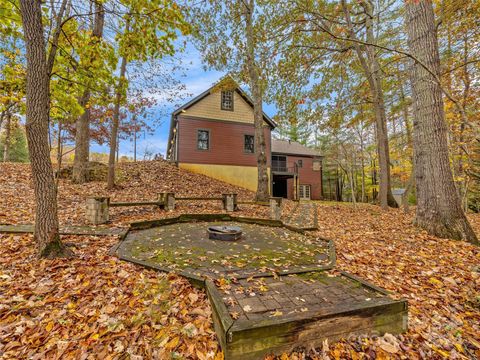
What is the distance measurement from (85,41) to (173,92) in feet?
16.0

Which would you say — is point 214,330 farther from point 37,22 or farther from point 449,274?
point 37,22

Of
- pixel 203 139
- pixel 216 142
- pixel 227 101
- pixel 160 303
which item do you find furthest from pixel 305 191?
pixel 160 303

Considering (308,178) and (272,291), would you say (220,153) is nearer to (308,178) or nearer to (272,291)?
(308,178)

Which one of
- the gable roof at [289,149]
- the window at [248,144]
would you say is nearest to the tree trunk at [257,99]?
the window at [248,144]

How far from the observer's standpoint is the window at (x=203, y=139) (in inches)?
594

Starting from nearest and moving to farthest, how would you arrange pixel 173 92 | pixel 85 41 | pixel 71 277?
pixel 71 277, pixel 85 41, pixel 173 92

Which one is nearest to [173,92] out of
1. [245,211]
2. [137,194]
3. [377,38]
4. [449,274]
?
[137,194]

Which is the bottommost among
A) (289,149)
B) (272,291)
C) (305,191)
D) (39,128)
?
(272,291)

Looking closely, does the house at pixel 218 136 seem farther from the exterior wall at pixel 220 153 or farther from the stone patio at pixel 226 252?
the stone patio at pixel 226 252

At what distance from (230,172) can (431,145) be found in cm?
1186

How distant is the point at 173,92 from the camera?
9.54 meters

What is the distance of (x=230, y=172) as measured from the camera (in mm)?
15812

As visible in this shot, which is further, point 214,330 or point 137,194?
Answer: point 137,194

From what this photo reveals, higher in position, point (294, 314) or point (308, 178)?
point (308, 178)
